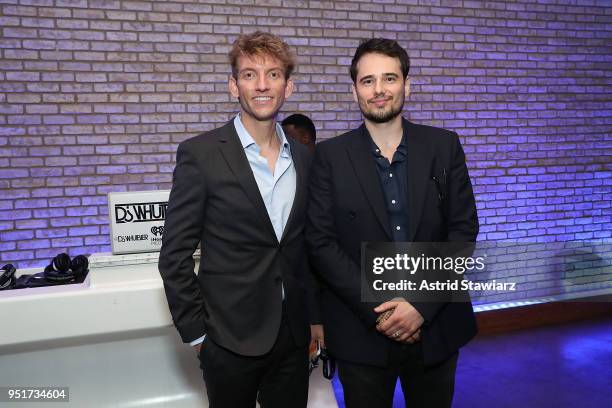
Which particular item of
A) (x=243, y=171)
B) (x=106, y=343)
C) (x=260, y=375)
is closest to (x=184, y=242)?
(x=243, y=171)

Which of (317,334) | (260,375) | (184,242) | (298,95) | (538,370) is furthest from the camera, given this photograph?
(298,95)

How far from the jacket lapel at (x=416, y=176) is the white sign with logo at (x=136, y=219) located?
128 centimetres

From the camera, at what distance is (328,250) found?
186 centimetres

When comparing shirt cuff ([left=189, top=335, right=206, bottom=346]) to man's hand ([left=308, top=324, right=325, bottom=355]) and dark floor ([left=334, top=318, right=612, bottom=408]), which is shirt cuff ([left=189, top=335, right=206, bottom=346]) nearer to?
man's hand ([left=308, top=324, right=325, bottom=355])

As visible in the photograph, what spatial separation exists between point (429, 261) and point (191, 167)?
0.97m

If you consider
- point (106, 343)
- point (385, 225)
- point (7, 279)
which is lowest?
point (106, 343)

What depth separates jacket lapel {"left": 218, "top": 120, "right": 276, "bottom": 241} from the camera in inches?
70.4

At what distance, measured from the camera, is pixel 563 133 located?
18.1 feet

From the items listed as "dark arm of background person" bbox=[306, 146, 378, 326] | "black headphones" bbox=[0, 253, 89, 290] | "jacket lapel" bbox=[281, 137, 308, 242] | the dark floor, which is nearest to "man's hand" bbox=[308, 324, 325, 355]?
"dark arm of background person" bbox=[306, 146, 378, 326]

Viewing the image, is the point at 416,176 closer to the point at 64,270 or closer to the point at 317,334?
the point at 317,334

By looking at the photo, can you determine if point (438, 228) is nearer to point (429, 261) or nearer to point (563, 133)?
point (429, 261)

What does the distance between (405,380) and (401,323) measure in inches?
11.0

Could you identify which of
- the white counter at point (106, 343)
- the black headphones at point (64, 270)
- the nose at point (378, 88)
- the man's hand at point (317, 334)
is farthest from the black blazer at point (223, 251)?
the black headphones at point (64, 270)

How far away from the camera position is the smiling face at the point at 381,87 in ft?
6.08
